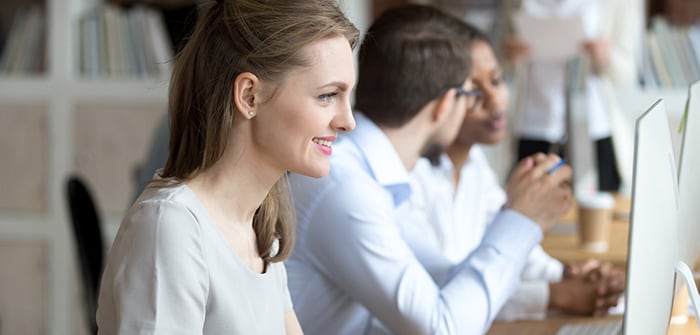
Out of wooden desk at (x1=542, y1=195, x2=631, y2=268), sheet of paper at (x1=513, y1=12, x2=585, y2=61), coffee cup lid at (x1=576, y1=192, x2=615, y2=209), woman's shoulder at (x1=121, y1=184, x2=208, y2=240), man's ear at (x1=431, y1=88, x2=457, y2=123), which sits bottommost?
wooden desk at (x1=542, y1=195, x2=631, y2=268)

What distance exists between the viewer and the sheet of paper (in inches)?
149

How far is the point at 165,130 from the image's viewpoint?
253cm

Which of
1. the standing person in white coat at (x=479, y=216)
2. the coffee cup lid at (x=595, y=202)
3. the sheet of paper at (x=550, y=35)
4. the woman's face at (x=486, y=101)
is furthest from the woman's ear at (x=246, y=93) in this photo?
the sheet of paper at (x=550, y=35)

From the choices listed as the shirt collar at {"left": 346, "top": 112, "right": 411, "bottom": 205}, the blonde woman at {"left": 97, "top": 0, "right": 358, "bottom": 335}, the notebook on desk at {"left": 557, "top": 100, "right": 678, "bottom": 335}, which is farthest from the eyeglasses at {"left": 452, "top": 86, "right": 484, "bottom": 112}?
the notebook on desk at {"left": 557, "top": 100, "right": 678, "bottom": 335}

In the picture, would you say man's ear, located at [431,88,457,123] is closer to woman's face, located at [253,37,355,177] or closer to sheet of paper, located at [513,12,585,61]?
woman's face, located at [253,37,355,177]

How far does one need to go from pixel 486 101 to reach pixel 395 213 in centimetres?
64

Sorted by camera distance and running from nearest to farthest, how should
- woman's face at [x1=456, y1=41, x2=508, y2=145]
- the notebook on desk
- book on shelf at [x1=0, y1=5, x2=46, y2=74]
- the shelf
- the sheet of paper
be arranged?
the notebook on desk, woman's face at [x1=456, y1=41, x2=508, y2=145], the sheet of paper, the shelf, book on shelf at [x1=0, y1=5, x2=46, y2=74]

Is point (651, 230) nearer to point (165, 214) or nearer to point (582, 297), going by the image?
point (165, 214)

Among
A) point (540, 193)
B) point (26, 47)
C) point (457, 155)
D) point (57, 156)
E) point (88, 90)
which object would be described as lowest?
point (57, 156)

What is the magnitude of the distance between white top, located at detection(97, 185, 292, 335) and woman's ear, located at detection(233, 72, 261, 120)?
108mm

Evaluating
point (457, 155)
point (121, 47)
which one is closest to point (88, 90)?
point (121, 47)

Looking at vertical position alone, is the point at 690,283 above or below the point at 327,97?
below

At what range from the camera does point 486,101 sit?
7.75 ft

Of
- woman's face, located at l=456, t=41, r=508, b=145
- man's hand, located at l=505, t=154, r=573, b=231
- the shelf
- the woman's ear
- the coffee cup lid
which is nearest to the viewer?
the woman's ear
